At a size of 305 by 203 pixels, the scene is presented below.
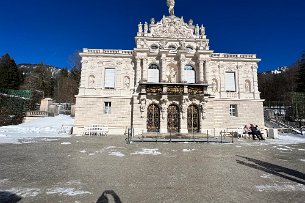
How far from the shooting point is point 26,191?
508 centimetres

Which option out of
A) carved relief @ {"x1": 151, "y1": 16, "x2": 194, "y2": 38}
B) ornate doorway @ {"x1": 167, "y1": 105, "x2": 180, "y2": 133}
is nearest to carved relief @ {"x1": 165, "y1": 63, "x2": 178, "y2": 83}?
ornate doorway @ {"x1": 167, "y1": 105, "x2": 180, "y2": 133}

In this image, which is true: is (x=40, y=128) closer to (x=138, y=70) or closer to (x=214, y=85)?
(x=138, y=70)

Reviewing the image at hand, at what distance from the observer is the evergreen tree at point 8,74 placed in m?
53.5

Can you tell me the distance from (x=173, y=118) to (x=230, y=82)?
941cm

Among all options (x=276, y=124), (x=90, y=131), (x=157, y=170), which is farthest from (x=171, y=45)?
(x=157, y=170)

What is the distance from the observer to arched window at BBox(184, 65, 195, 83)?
26.4 m

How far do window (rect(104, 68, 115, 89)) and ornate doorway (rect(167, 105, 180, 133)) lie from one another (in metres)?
8.08

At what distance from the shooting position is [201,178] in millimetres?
6555

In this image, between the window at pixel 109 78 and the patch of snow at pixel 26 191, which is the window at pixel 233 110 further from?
the patch of snow at pixel 26 191

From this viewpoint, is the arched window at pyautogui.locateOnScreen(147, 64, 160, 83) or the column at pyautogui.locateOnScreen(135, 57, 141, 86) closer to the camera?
the column at pyautogui.locateOnScreen(135, 57, 141, 86)

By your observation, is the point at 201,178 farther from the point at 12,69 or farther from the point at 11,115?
the point at 12,69

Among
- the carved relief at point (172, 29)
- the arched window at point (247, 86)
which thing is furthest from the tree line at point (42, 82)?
the arched window at point (247, 86)

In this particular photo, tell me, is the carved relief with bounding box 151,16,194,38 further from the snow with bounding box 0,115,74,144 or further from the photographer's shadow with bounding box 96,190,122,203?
the photographer's shadow with bounding box 96,190,122,203

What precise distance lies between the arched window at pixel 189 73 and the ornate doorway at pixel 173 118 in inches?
168
